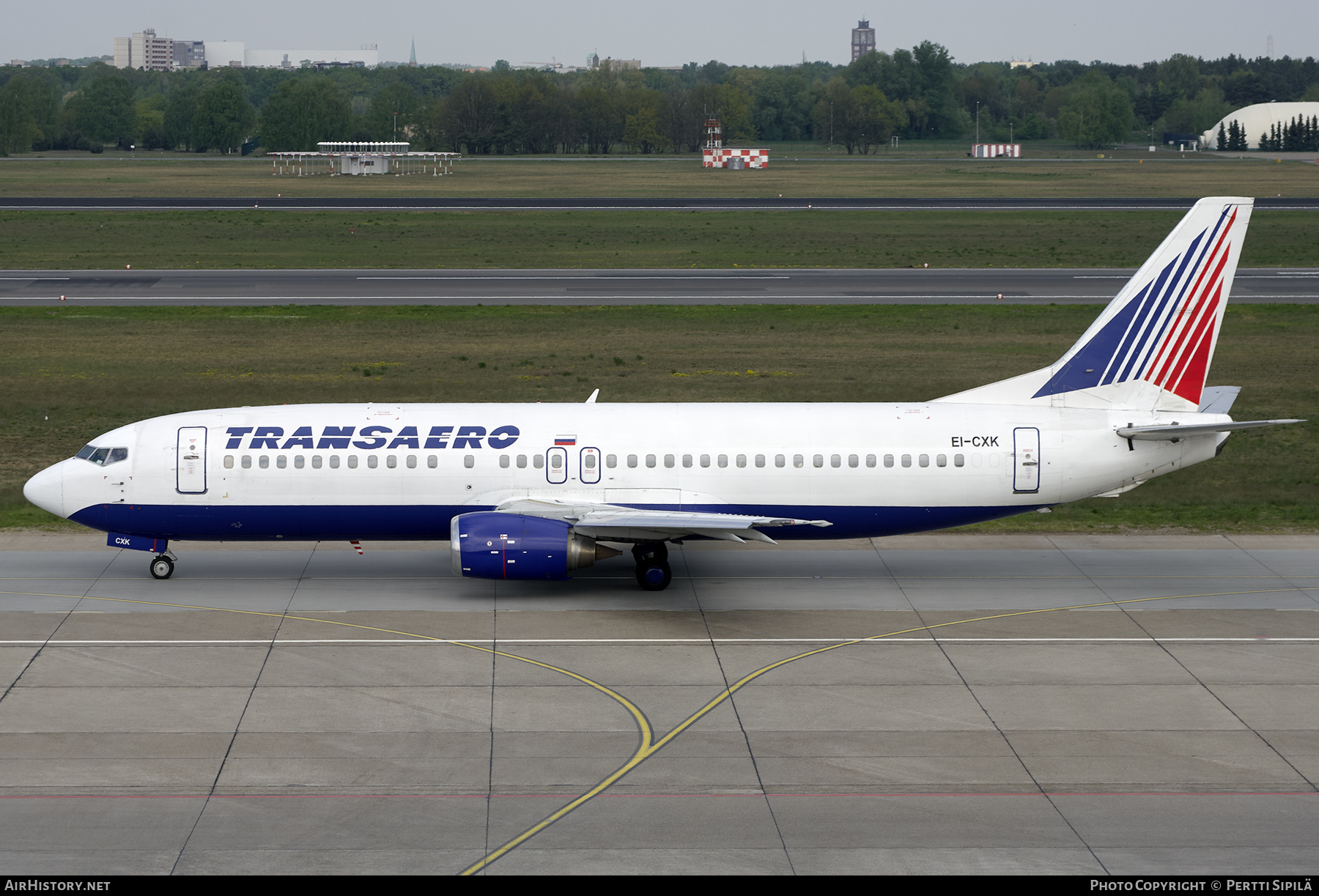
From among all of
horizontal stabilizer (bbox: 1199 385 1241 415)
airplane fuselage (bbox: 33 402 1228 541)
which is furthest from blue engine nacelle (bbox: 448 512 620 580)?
horizontal stabilizer (bbox: 1199 385 1241 415)

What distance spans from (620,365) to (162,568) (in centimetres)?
2607

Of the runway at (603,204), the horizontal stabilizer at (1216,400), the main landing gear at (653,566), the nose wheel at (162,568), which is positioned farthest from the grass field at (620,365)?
the runway at (603,204)

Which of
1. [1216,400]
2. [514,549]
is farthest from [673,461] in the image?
[1216,400]

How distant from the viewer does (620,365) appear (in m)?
54.4

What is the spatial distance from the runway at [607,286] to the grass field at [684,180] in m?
58.5

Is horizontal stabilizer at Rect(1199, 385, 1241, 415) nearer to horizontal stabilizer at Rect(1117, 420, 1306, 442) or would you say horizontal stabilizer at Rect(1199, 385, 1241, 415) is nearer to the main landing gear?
horizontal stabilizer at Rect(1117, 420, 1306, 442)

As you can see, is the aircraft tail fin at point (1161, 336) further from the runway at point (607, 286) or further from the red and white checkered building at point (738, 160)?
the red and white checkered building at point (738, 160)

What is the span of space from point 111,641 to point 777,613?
559 inches

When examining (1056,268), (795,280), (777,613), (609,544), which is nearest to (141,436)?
(609,544)

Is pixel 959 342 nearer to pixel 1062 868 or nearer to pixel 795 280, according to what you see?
pixel 795 280

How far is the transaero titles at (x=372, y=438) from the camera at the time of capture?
3005cm

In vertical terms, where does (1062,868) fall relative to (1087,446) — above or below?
below

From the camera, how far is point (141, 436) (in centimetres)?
3045

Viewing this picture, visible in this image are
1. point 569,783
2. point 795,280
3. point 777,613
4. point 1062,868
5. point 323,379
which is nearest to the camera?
point 1062,868
